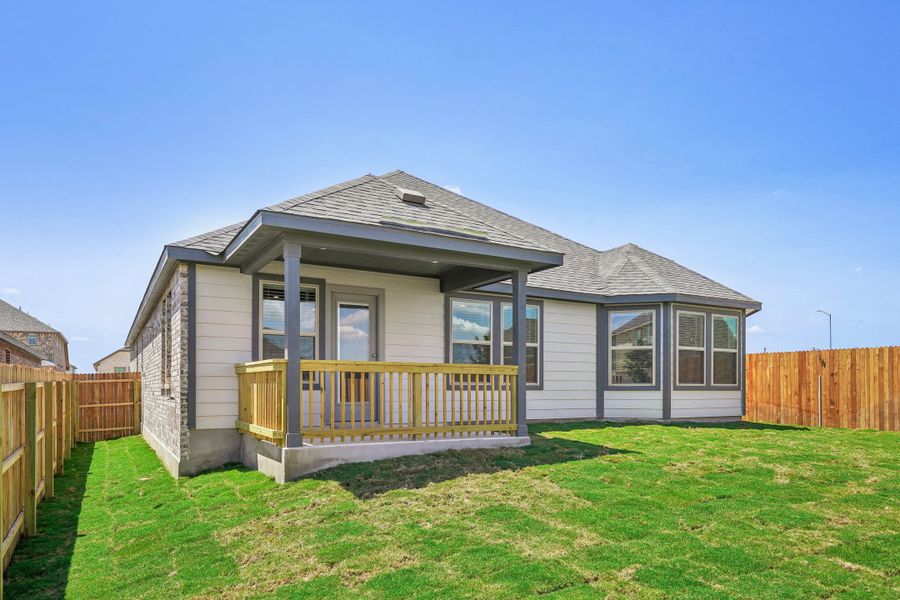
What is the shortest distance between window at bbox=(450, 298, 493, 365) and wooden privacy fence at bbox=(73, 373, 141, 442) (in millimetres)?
10297

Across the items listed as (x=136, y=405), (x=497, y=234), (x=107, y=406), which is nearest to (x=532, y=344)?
(x=497, y=234)

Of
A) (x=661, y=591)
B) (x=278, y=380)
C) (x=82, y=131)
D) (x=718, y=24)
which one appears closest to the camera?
(x=661, y=591)

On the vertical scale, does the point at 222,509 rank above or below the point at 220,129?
below

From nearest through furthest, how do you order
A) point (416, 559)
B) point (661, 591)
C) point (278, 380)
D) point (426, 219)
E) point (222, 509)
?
1. point (661, 591)
2. point (416, 559)
3. point (222, 509)
4. point (278, 380)
5. point (426, 219)

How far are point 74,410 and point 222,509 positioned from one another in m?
11.2

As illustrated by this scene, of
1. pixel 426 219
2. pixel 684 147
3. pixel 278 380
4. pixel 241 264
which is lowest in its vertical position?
pixel 278 380

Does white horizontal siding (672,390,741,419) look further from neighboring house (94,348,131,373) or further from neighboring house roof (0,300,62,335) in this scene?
neighboring house (94,348,131,373)

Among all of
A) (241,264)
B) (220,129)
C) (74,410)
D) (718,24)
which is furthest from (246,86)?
(74,410)

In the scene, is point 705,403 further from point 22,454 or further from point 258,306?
point 22,454

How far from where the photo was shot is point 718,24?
404 inches

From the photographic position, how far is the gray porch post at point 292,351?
6895 mm

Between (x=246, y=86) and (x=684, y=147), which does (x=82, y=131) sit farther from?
(x=684, y=147)

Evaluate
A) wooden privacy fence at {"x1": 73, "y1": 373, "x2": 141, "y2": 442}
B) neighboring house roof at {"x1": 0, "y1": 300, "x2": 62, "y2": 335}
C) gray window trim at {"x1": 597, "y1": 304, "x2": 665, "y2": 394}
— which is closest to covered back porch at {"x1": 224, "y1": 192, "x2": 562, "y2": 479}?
gray window trim at {"x1": 597, "y1": 304, "x2": 665, "y2": 394}

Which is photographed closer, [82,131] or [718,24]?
[718,24]
